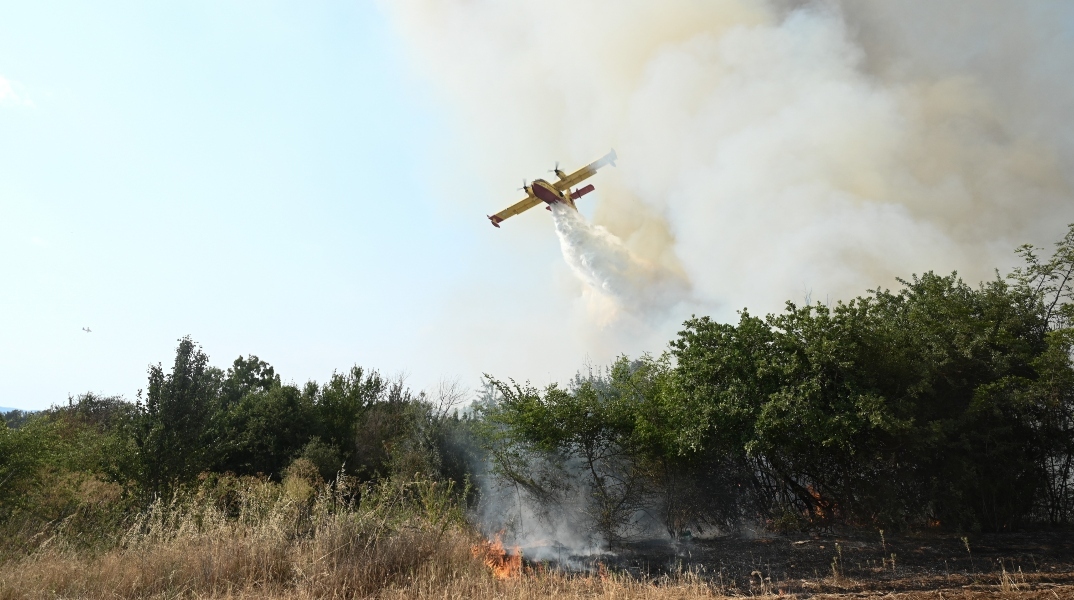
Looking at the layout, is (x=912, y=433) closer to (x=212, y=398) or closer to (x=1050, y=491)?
(x=1050, y=491)

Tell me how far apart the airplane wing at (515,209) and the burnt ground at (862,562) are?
14.6 m

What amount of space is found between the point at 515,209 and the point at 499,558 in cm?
1548

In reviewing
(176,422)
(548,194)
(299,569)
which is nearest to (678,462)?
(299,569)

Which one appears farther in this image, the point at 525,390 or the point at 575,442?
the point at 525,390

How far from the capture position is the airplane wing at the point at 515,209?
24000mm

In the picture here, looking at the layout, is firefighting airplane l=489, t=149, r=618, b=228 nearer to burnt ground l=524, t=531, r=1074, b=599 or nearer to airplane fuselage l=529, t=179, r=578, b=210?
airplane fuselage l=529, t=179, r=578, b=210

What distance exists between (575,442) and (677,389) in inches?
125

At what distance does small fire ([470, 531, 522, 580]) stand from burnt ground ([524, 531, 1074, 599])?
147cm

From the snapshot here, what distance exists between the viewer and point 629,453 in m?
14.3

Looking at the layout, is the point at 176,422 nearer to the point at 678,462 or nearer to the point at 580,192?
the point at 678,462

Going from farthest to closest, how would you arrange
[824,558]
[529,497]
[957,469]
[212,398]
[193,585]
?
1. [529,497]
2. [212,398]
3. [957,469]
4. [824,558]
5. [193,585]

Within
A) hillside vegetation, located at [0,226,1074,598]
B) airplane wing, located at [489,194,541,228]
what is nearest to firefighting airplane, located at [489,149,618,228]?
airplane wing, located at [489,194,541,228]

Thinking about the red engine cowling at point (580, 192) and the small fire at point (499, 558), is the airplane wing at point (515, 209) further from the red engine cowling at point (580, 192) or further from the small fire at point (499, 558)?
the small fire at point (499, 558)

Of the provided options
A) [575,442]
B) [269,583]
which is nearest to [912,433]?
[575,442]
